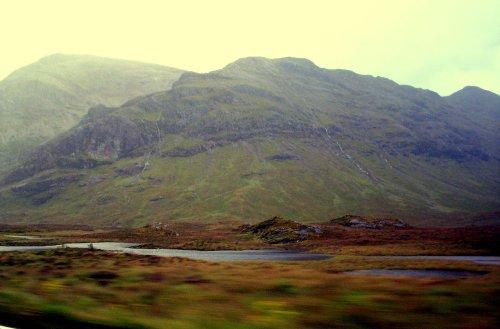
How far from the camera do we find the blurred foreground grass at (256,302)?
806 cm

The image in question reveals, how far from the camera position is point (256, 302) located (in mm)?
9742

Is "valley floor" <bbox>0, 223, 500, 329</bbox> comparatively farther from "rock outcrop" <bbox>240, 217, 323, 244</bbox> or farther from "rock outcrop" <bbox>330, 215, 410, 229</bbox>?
"rock outcrop" <bbox>330, 215, 410, 229</bbox>

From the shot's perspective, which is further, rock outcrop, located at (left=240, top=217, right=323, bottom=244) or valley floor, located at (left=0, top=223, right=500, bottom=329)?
rock outcrop, located at (left=240, top=217, right=323, bottom=244)

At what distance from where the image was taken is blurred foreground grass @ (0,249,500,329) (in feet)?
26.5

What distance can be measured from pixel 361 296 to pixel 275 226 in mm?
97210

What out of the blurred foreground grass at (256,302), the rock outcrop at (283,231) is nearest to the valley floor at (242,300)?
the blurred foreground grass at (256,302)

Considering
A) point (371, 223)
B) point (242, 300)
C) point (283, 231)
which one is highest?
point (242, 300)

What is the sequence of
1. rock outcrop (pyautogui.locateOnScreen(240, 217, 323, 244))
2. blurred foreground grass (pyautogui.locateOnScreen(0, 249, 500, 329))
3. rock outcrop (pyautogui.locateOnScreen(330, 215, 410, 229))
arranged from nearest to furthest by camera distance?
blurred foreground grass (pyautogui.locateOnScreen(0, 249, 500, 329))
rock outcrop (pyautogui.locateOnScreen(240, 217, 323, 244))
rock outcrop (pyautogui.locateOnScreen(330, 215, 410, 229))

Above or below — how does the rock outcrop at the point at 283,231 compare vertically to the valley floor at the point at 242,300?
below

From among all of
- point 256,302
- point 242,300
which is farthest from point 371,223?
point 256,302

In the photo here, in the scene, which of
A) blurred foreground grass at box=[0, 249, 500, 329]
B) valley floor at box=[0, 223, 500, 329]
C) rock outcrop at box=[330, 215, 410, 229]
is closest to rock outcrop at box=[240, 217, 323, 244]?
rock outcrop at box=[330, 215, 410, 229]

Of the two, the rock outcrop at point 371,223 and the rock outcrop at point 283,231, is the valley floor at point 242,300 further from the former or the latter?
the rock outcrop at point 371,223

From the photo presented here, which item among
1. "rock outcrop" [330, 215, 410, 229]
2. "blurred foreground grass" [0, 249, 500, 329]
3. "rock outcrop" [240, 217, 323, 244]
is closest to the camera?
"blurred foreground grass" [0, 249, 500, 329]

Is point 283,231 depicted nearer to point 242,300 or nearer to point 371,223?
point 371,223
